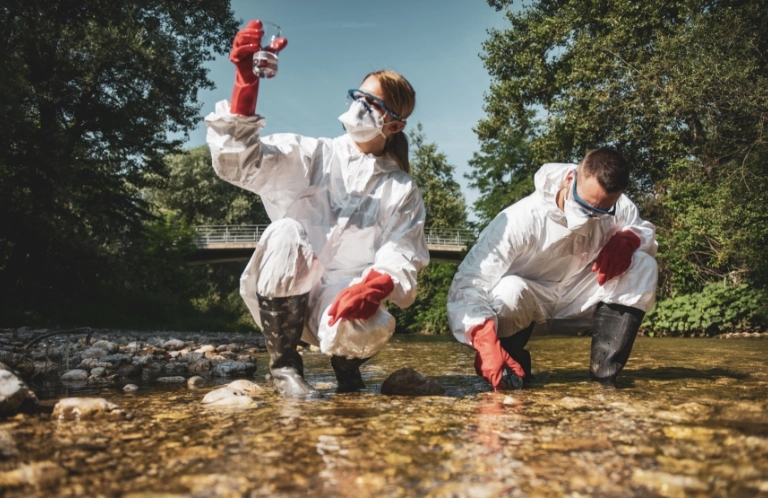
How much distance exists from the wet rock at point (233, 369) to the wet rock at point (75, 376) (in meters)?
0.78

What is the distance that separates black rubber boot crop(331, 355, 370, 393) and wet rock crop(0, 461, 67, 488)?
167 centimetres

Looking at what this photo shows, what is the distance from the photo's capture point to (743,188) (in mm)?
12508

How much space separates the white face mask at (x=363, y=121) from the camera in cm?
302

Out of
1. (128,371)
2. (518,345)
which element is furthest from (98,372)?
(518,345)

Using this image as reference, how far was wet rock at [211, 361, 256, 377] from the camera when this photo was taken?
13.3ft

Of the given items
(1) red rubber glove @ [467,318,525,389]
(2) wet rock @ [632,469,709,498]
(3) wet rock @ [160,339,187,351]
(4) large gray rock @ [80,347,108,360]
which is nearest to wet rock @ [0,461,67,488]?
(2) wet rock @ [632,469,709,498]

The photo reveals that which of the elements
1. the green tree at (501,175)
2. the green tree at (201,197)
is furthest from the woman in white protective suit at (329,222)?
the green tree at (201,197)

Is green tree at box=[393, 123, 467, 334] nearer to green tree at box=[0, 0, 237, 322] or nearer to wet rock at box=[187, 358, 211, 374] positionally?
green tree at box=[0, 0, 237, 322]

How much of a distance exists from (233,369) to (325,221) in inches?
65.2

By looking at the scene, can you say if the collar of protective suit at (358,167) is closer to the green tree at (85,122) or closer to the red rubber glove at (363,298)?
the red rubber glove at (363,298)

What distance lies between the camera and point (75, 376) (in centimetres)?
366

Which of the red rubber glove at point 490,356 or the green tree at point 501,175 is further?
the green tree at point 501,175

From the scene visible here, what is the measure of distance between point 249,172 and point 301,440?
142 centimetres

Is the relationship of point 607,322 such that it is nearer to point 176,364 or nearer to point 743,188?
point 176,364
